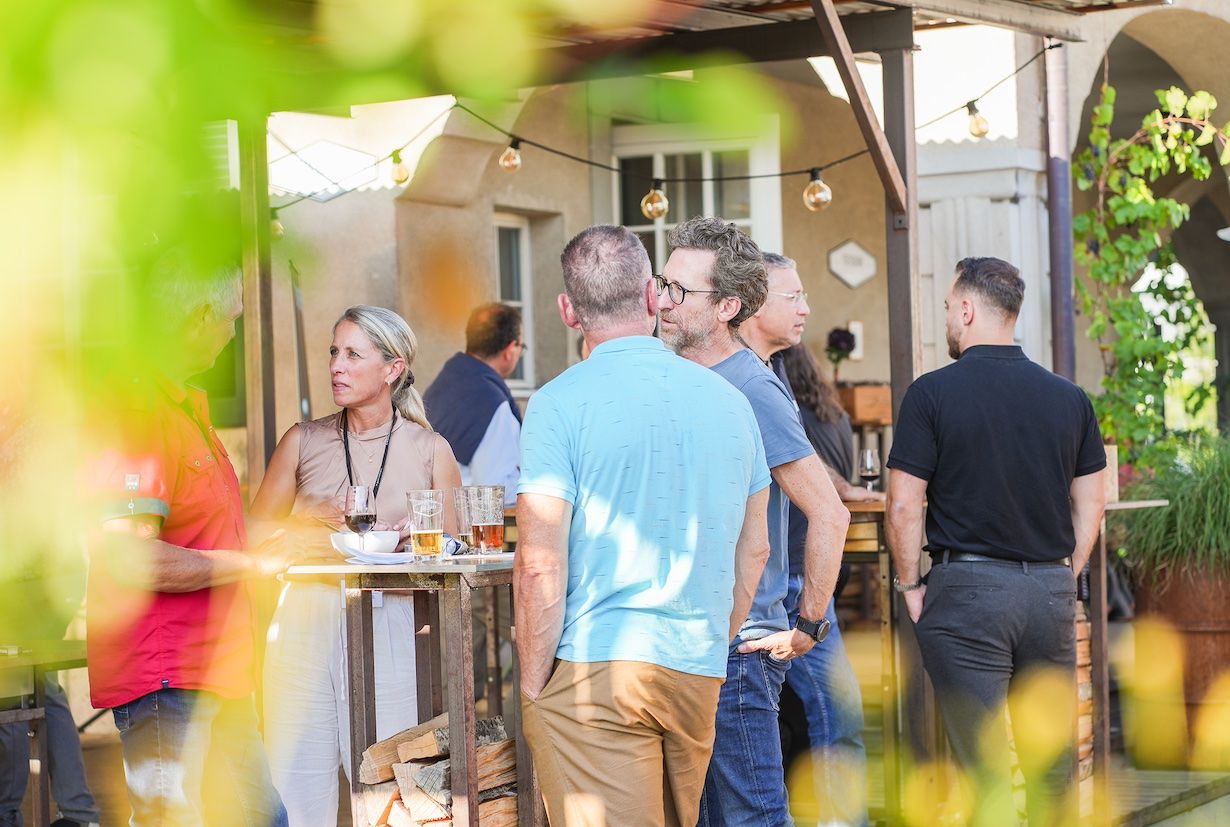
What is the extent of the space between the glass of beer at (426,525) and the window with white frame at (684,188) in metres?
7.07

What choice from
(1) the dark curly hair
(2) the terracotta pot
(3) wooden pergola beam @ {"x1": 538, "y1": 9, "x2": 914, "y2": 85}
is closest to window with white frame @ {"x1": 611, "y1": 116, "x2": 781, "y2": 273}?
(3) wooden pergola beam @ {"x1": 538, "y1": 9, "x2": 914, "y2": 85}

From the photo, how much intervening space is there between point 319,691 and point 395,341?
2.82ft

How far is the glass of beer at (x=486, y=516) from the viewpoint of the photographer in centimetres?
315

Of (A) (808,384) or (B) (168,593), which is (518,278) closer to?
(A) (808,384)

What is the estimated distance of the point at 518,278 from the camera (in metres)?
9.91

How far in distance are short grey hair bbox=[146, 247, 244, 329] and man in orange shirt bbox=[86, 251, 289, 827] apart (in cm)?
139

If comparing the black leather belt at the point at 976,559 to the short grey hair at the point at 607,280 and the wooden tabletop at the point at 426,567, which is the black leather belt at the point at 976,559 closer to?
the wooden tabletop at the point at 426,567

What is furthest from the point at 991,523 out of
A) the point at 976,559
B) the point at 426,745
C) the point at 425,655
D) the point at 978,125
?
the point at 978,125

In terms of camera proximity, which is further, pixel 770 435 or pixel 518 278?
pixel 518 278

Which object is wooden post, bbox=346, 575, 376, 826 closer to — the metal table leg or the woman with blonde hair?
the woman with blonde hair

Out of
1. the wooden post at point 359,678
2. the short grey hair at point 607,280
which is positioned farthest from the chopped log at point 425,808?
the short grey hair at point 607,280

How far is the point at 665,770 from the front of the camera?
8.50ft

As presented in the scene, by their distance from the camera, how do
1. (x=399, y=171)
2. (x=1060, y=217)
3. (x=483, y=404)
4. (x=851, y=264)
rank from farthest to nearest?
1. (x=851, y=264)
2. (x=1060, y=217)
3. (x=399, y=171)
4. (x=483, y=404)

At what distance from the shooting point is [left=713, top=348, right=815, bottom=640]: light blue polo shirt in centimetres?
298
